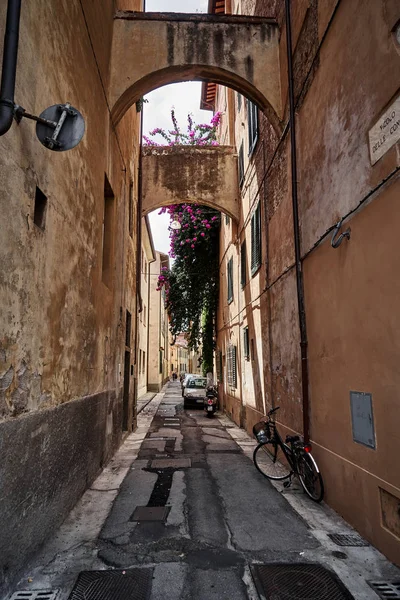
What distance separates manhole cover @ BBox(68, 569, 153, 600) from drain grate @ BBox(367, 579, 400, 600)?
6.16ft

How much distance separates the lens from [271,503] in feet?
18.2

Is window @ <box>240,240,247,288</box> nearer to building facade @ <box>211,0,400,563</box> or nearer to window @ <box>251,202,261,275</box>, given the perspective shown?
window @ <box>251,202,261,275</box>

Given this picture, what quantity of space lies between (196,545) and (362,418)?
7.23ft

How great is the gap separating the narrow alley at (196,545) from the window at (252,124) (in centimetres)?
820

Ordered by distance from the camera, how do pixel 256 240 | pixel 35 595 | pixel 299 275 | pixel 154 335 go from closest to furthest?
pixel 35 595
pixel 299 275
pixel 256 240
pixel 154 335

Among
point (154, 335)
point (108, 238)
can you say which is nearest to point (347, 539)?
point (108, 238)

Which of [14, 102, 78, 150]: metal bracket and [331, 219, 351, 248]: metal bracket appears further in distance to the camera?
[331, 219, 351, 248]: metal bracket

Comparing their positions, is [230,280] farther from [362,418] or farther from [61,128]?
[61,128]

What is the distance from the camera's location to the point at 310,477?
5707mm

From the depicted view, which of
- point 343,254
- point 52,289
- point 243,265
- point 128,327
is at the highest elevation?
point 243,265

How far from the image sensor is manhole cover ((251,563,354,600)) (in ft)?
10.7

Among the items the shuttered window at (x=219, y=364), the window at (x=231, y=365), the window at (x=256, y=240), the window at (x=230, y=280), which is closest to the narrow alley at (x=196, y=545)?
the window at (x=256, y=240)

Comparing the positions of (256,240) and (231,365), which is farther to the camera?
(231,365)

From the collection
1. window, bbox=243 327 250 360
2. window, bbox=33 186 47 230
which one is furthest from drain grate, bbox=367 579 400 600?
window, bbox=243 327 250 360
